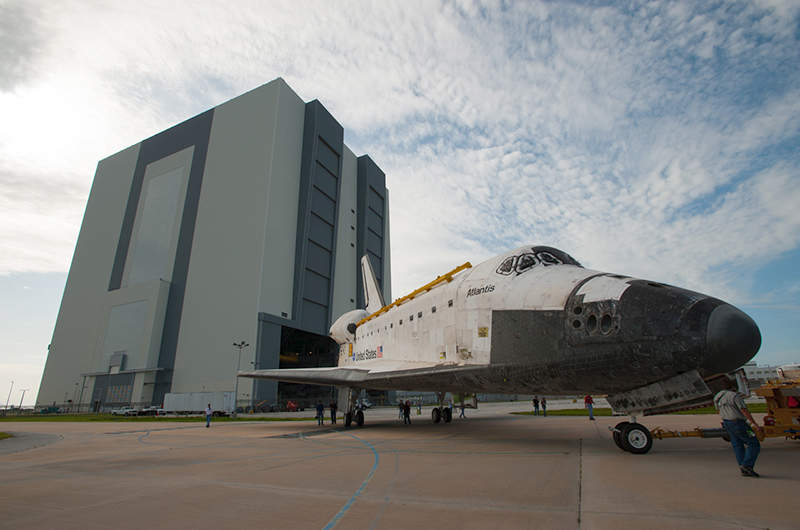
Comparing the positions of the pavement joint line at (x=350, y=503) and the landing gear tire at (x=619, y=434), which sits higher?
the landing gear tire at (x=619, y=434)

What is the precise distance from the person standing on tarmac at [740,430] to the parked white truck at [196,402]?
28.2m

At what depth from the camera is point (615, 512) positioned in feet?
9.86

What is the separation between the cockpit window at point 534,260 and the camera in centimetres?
736

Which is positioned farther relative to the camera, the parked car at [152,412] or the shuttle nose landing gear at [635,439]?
the parked car at [152,412]

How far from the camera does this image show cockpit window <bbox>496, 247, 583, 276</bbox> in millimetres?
7363

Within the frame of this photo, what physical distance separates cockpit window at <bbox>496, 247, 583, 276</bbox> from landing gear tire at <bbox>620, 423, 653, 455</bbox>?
Answer: 9.68 ft

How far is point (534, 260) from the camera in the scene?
741cm

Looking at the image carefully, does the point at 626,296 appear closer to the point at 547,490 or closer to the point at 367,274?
the point at 547,490


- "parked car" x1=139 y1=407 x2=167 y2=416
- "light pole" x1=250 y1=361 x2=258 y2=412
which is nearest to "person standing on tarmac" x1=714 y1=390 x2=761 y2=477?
"light pole" x1=250 y1=361 x2=258 y2=412

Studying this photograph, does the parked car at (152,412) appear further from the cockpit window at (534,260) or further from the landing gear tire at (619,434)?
the landing gear tire at (619,434)

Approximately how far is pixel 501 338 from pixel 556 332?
114 centimetres

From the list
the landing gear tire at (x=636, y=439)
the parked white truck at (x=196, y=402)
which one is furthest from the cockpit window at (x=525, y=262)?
the parked white truck at (x=196, y=402)

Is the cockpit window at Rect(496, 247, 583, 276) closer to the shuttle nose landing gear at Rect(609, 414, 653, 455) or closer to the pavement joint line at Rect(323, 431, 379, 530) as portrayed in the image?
the shuttle nose landing gear at Rect(609, 414, 653, 455)

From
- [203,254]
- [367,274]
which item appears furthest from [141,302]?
[367,274]
